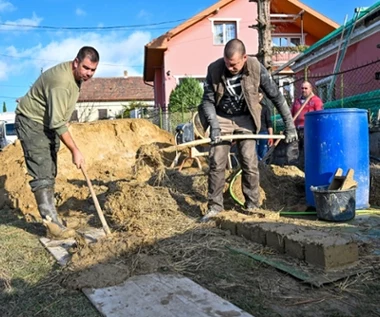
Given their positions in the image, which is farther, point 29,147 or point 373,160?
point 373,160

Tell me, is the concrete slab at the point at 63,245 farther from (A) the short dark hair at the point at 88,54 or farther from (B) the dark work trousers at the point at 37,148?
(A) the short dark hair at the point at 88,54

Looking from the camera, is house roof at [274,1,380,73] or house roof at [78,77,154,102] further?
house roof at [78,77,154,102]

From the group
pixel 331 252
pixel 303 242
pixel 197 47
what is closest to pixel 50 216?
pixel 303 242

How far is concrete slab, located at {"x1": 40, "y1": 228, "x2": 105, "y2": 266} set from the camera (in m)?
3.60

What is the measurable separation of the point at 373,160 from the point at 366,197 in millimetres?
1926

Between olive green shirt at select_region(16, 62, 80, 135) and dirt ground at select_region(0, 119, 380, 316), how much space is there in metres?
1.15

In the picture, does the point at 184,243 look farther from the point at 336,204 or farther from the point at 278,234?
the point at 336,204

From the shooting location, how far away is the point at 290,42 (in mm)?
25031

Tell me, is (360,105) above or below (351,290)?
above

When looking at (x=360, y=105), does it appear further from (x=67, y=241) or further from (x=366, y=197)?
(x=67, y=241)

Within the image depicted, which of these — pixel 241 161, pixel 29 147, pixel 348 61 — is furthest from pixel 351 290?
pixel 348 61

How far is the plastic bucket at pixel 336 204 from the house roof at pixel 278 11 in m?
19.9

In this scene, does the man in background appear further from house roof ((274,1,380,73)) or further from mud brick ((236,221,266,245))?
house roof ((274,1,380,73))

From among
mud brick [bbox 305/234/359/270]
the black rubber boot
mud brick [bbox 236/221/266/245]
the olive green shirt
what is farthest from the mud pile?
mud brick [bbox 305/234/359/270]
